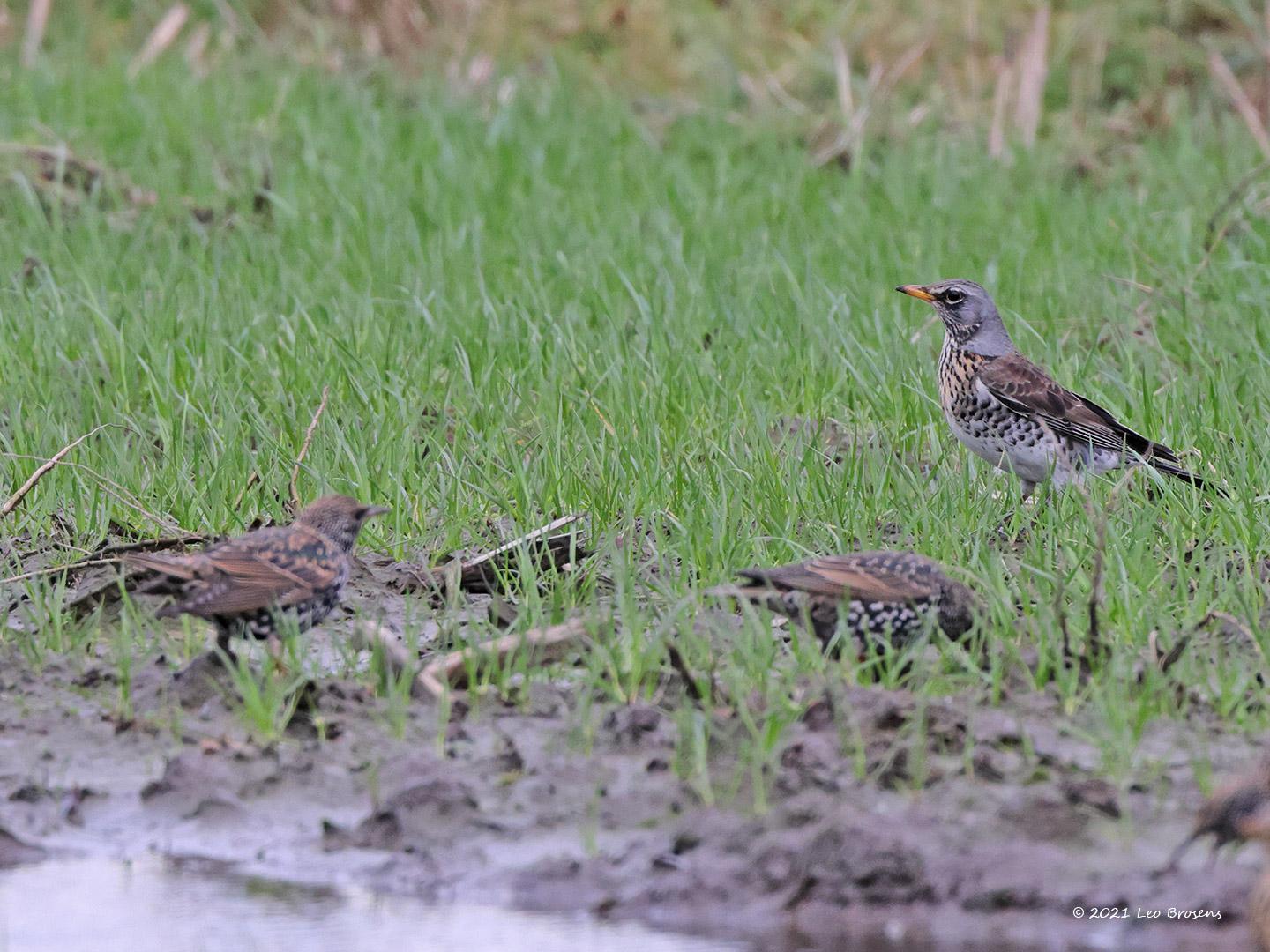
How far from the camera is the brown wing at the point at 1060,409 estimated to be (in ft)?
23.3

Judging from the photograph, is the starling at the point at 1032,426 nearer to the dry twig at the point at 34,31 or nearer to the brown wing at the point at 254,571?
the brown wing at the point at 254,571

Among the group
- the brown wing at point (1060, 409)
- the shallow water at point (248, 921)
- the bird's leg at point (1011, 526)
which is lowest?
the shallow water at point (248, 921)

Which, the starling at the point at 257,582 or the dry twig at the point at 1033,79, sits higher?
the dry twig at the point at 1033,79

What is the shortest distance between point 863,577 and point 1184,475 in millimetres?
1990

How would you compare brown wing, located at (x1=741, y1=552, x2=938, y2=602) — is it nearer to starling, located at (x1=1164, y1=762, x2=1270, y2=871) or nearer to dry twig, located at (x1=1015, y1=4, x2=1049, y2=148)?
starling, located at (x1=1164, y1=762, x2=1270, y2=871)

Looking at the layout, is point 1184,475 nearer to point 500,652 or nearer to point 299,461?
point 500,652

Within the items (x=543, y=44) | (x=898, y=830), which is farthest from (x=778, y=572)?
(x=543, y=44)

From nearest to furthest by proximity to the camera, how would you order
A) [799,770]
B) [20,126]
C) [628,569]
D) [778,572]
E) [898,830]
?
1. [898,830]
2. [799,770]
3. [778,572]
4. [628,569]
5. [20,126]

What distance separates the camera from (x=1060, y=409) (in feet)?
23.8

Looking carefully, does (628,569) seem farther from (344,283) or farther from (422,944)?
(344,283)

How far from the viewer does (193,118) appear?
40.3 ft

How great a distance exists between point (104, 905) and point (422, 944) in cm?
76
